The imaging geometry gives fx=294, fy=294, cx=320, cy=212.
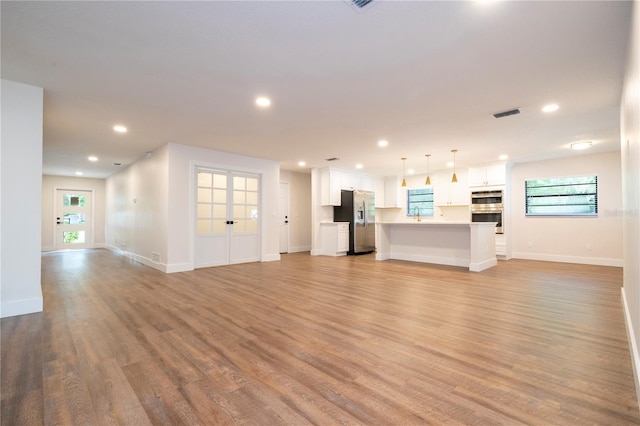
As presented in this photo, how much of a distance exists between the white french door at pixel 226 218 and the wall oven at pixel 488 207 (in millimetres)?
5620

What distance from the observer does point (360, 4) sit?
1.95 metres

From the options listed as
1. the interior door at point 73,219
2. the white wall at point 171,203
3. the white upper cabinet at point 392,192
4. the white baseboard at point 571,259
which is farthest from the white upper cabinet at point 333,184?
the interior door at point 73,219

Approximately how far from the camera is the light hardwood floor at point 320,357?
155cm

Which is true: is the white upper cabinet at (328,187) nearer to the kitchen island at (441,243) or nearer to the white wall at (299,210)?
the white wall at (299,210)

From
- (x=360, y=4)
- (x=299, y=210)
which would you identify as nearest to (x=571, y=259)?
(x=299, y=210)

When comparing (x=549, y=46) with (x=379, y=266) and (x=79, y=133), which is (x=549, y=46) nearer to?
(x=379, y=266)

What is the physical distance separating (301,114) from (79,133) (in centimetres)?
390

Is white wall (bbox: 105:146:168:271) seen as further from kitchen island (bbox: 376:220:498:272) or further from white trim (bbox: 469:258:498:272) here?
white trim (bbox: 469:258:498:272)

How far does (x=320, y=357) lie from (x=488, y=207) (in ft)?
22.7

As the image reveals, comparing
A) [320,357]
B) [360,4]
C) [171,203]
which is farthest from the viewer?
[171,203]

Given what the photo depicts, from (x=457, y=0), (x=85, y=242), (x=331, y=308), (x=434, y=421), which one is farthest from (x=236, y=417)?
(x=85, y=242)

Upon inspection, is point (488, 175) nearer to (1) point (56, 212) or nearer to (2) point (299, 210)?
(2) point (299, 210)

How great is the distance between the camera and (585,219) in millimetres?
6559

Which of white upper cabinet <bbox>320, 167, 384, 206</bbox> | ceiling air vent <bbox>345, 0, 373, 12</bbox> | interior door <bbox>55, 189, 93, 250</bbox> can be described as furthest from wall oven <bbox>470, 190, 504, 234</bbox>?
interior door <bbox>55, 189, 93, 250</bbox>
